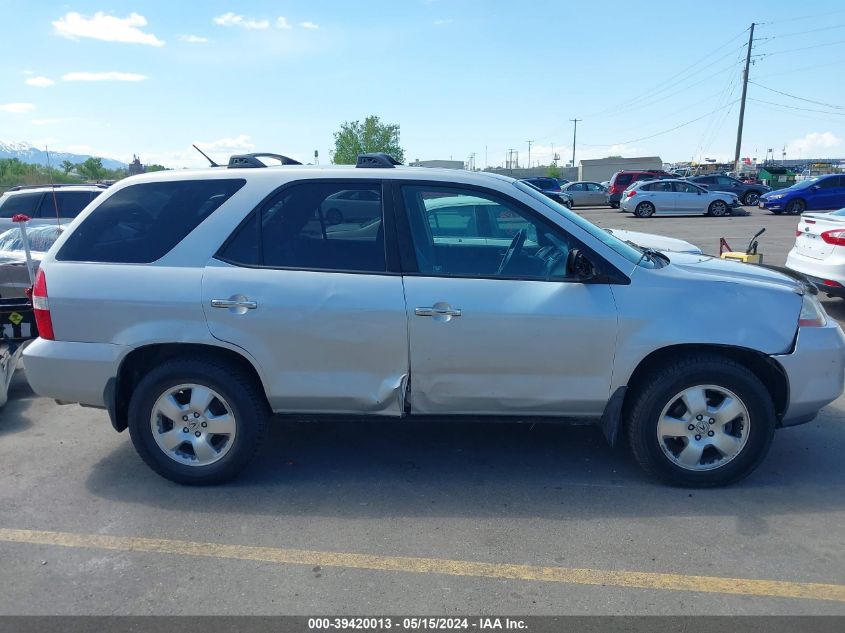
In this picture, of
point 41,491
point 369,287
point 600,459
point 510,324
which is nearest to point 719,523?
point 600,459

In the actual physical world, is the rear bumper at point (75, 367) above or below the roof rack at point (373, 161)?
below

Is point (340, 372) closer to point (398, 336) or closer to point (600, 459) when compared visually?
point (398, 336)

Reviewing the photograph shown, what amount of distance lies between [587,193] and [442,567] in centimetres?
3526

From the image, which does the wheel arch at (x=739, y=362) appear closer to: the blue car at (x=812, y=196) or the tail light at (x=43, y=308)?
the tail light at (x=43, y=308)

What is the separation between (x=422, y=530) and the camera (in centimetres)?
364

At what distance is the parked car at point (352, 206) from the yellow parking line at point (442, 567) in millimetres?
1908

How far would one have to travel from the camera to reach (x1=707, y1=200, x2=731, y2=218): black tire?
90.0 feet

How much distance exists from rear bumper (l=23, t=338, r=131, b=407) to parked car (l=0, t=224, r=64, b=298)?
2.96 m

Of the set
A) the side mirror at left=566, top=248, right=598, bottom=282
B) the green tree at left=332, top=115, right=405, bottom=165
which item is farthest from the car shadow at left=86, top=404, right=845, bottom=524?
the green tree at left=332, top=115, right=405, bottom=165

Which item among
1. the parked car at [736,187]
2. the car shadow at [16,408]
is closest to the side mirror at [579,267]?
the car shadow at [16,408]

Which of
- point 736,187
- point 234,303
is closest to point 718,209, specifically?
point 736,187

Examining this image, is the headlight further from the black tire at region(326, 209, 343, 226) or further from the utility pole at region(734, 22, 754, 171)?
the utility pole at region(734, 22, 754, 171)

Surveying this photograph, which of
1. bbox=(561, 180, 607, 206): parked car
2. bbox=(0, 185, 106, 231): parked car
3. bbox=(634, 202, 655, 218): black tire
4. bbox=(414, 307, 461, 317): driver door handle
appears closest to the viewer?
bbox=(414, 307, 461, 317): driver door handle

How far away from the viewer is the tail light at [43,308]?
4.04 m
